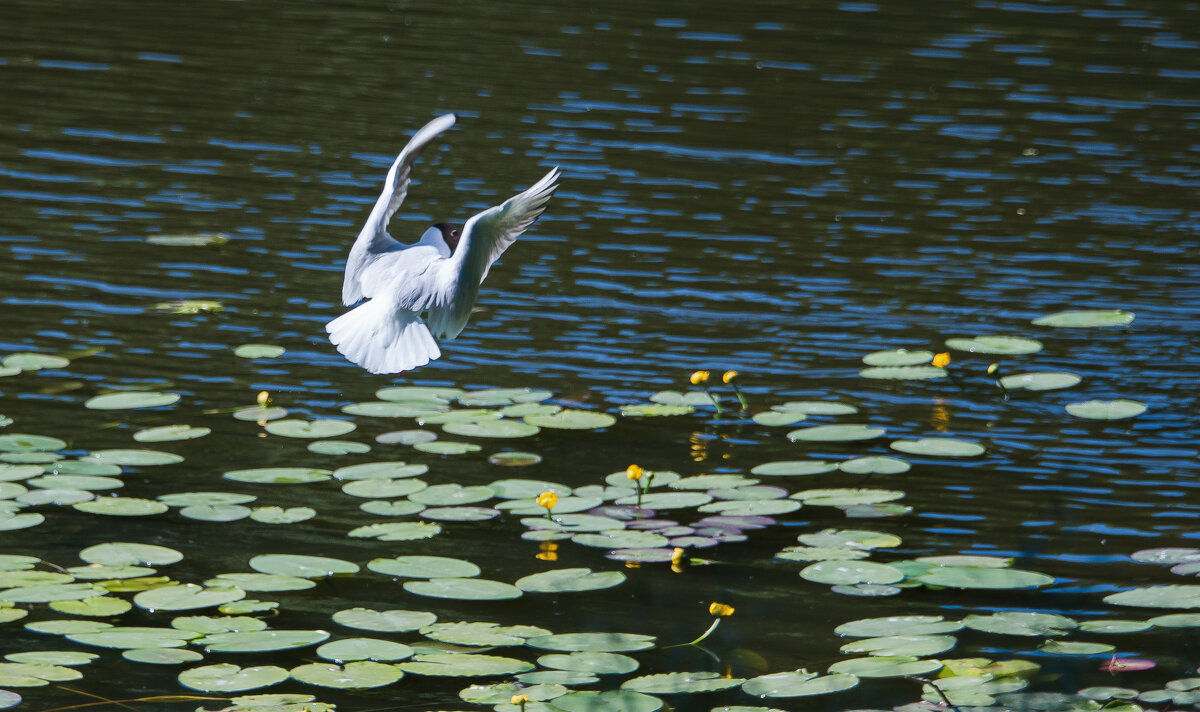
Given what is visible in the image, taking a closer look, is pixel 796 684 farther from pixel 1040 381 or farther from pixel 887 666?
pixel 1040 381

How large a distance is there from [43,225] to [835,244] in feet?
15.6

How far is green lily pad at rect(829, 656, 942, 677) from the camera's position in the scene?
4176 millimetres

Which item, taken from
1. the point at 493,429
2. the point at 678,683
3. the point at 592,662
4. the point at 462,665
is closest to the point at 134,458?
the point at 493,429

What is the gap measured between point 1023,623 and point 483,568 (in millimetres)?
1791

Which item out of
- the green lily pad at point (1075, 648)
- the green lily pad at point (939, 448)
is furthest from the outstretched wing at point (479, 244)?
the green lily pad at point (939, 448)

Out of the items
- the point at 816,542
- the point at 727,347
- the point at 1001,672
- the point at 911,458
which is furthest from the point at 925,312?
the point at 1001,672

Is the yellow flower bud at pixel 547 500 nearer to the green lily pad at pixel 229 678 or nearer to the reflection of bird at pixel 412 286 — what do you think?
the reflection of bird at pixel 412 286

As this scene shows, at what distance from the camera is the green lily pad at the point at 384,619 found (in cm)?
449

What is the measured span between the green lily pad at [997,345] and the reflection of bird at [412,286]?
3471 mm

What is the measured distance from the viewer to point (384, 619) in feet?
14.9

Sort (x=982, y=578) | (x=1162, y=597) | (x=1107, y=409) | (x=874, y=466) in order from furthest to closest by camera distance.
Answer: (x=1107, y=409)
(x=874, y=466)
(x=982, y=578)
(x=1162, y=597)

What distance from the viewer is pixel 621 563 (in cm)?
520

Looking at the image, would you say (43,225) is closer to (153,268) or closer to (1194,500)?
(153,268)

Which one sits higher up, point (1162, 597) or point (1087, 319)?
point (1087, 319)
